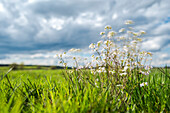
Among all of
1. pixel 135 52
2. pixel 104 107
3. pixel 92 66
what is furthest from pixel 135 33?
pixel 104 107

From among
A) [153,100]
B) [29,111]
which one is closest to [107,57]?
[153,100]

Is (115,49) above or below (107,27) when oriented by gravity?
below

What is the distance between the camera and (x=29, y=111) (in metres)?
3.08

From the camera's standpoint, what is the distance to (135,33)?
4551mm

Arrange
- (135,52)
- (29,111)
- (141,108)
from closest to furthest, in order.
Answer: (29,111) → (141,108) → (135,52)

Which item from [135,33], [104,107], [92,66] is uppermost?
[135,33]

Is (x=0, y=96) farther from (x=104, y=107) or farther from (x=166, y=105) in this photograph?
(x=166, y=105)

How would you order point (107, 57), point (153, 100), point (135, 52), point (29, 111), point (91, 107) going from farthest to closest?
1. point (135, 52)
2. point (107, 57)
3. point (153, 100)
4. point (29, 111)
5. point (91, 107)

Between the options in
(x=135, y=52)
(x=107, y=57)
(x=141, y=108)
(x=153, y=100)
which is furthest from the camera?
(x=135, y=52)

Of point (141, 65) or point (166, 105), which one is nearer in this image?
point (166, 105)

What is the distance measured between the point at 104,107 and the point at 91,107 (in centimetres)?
26

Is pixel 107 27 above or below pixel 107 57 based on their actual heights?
above

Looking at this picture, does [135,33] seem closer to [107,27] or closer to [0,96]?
[107,27]

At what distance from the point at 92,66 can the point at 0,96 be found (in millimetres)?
2388
